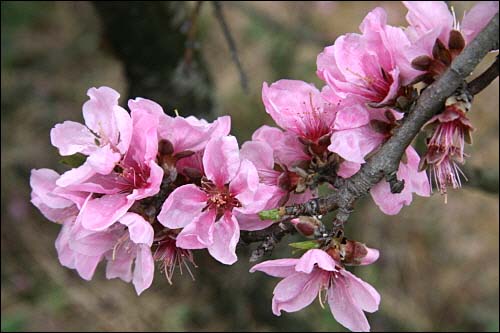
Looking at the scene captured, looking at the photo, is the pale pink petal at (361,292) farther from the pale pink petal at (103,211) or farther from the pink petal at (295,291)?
the pale pink petal at (103,211)

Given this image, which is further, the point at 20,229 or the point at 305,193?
the point at 20,229

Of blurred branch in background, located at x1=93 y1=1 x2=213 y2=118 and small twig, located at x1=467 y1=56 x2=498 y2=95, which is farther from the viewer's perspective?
blurred branch in background, located at x1=93 y1=1 x2=213 y2=118

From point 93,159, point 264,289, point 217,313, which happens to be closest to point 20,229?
point 217,313

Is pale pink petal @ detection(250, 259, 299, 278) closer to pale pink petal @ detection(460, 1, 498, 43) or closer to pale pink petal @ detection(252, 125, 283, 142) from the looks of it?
pale pink petal @ detection(252, 125, 283, 142)

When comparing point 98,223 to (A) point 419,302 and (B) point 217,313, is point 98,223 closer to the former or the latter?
(B) point 217,313

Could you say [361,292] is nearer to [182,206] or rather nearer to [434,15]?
[182,206]

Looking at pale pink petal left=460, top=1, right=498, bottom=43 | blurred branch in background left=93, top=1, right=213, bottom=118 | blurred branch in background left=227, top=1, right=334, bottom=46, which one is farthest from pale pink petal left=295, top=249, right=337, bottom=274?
blurred branch in background left=227, top=1, right=334, bottom=46
